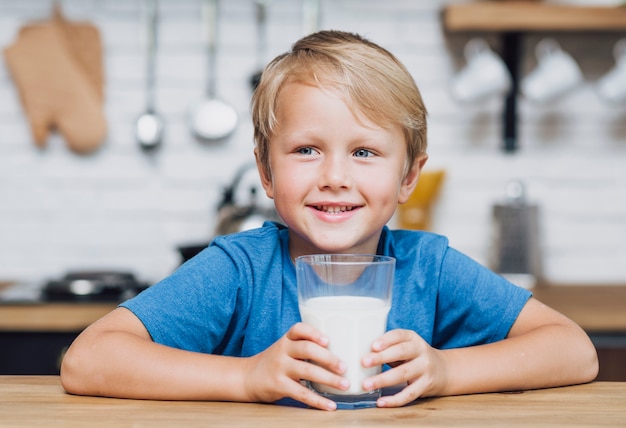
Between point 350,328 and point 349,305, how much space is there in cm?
3

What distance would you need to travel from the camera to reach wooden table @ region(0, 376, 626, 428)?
34.2 inches

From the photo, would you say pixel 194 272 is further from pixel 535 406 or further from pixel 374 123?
pixel 535 406

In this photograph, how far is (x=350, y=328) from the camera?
0.96 meters

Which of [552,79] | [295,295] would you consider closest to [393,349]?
[295,295]

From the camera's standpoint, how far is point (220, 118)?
2.87m

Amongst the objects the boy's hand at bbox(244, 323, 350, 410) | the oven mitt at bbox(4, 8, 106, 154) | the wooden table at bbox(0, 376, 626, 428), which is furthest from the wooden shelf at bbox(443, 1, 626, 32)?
the boy's hand at bbox(244, 323, 350, 410)

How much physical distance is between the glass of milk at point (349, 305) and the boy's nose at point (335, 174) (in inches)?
9.0

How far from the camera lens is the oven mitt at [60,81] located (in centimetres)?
285

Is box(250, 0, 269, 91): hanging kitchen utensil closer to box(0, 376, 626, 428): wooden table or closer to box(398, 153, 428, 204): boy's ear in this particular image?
box(398, 153, 428, 204): boy's ear

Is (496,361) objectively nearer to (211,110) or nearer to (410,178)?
(410,178)

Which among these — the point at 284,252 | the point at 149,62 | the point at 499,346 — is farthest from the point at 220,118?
the point at 499,346

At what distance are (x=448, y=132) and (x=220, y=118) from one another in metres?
0.80

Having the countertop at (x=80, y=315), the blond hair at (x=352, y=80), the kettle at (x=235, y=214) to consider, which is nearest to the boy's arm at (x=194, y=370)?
the blond hair at (x=352, y=80)

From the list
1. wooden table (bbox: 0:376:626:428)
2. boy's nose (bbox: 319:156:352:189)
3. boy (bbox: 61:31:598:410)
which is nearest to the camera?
wooden table (bbox: 0:376:626:428)
